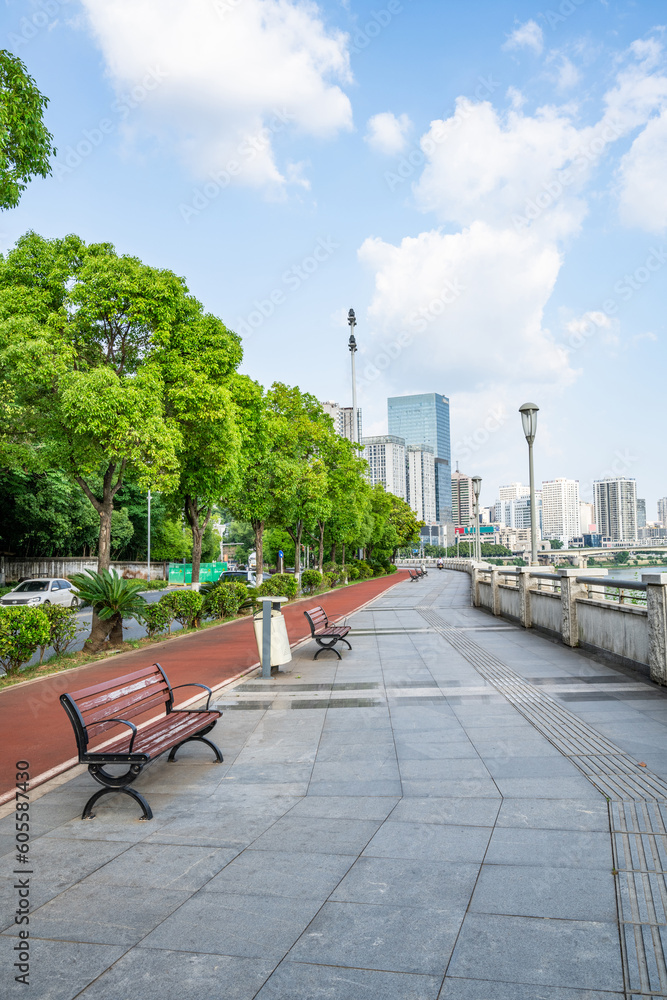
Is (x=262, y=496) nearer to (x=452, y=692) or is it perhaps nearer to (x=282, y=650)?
(x=282, y=650)

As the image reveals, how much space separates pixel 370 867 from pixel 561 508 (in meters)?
125

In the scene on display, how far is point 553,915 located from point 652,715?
4459mm

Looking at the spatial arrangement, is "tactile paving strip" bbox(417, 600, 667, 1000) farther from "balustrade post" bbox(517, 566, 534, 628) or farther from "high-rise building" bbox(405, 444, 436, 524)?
"high-rise building" bbox(405, 444, 436, 524)

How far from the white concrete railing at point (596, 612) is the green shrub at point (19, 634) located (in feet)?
29.6

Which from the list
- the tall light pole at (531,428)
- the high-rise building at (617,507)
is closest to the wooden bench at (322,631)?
the tall light pole at (531,428)

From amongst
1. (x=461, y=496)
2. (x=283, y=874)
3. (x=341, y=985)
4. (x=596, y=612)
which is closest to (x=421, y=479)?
(x=461, y=496)

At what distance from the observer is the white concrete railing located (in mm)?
A: 8422

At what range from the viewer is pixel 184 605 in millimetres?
15984

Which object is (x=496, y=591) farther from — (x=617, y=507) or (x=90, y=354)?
(x=617, y=507)

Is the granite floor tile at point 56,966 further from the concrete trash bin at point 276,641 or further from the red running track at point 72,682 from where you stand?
the concrete trash bin at point 276,641

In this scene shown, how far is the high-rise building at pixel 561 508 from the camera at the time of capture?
11851 cm

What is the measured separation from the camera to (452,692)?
8477 mm

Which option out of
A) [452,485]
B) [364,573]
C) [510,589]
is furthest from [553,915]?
[452,485]

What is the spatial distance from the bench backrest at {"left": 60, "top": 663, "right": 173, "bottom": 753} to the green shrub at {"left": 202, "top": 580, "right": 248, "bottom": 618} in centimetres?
1194
